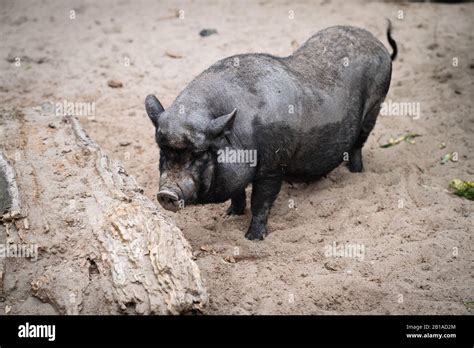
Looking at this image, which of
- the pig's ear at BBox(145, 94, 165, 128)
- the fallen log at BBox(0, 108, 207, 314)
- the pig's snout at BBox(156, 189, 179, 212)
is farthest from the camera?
the pig's ear at BBox(145, 94, 165, 128)

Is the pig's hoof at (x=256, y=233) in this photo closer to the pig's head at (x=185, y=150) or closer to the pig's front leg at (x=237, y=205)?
the pig's front leg at (x=237, y=205)

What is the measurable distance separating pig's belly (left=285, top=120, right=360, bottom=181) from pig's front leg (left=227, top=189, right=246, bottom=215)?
19.0 inches

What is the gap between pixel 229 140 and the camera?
421 cm

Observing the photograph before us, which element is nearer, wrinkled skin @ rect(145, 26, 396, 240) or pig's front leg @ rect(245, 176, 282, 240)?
wrinkled skin @ rect(145, 26, 396, 240)

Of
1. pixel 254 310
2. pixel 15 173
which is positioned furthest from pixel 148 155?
pixel 254 310

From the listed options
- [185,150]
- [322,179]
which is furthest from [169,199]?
[322,179]

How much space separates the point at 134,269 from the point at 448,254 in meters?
2.42

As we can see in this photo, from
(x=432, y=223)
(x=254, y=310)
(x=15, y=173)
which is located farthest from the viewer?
(x=432, y=223)

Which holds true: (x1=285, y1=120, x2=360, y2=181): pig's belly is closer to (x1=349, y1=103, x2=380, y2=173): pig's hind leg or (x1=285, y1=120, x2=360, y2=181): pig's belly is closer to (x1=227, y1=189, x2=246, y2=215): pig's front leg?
(x1=349, y1=103, x2=380, y2=173): pig's hind leg

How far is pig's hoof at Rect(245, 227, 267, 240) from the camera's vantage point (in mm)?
4785

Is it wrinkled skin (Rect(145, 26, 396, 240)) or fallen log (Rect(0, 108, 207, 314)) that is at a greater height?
wrinkled skin (Rect(145, 26, 396, 240))

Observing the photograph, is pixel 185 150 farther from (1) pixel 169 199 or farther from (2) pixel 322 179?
(2) pixel 322 179

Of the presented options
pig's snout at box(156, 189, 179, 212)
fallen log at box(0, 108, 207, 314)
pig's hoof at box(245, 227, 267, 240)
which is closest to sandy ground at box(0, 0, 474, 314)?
pig's hoof at box(245, 227, 267, 240)

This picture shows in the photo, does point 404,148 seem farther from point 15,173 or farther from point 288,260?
point 15,173
